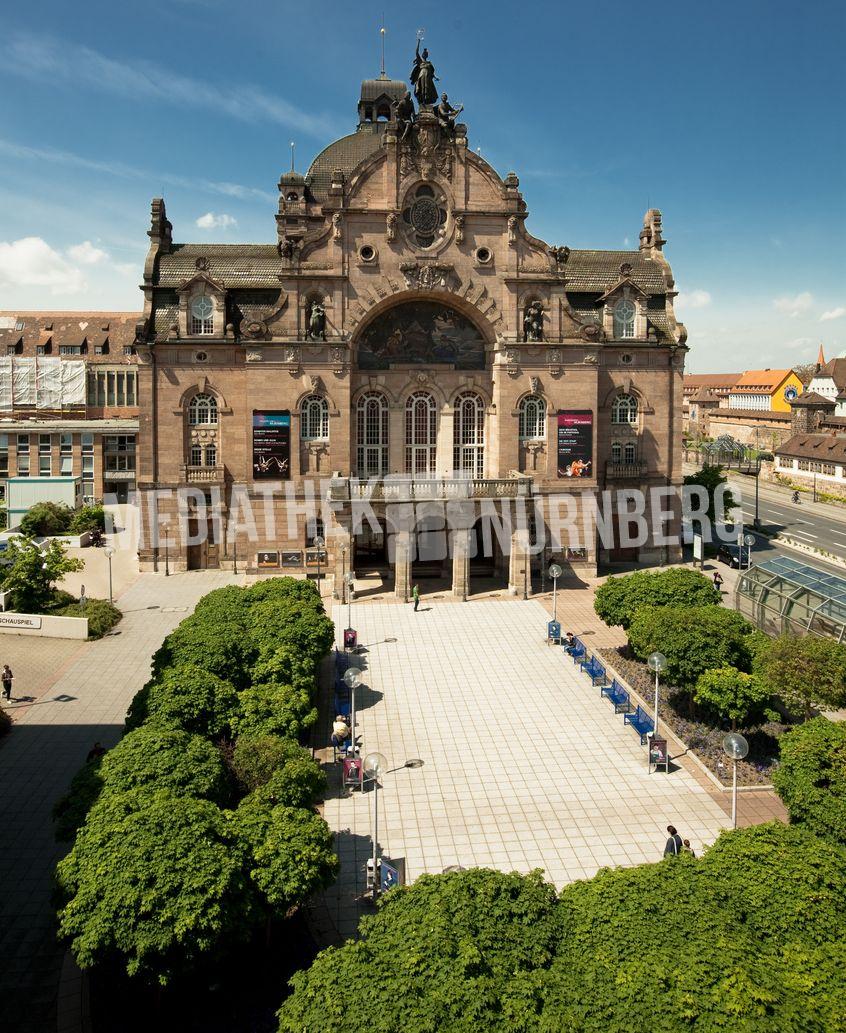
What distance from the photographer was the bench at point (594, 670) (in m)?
36.8

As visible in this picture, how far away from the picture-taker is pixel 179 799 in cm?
1903

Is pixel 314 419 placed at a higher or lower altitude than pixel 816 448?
higher

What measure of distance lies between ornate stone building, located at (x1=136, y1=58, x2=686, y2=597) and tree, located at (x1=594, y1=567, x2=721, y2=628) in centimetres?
1210

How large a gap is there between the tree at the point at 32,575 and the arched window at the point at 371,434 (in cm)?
1971

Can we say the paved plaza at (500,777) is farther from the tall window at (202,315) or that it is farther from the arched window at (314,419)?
the tall window at (202,315)

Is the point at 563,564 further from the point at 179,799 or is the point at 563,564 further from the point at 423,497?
the point at 179,799

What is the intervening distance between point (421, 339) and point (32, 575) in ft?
92.1

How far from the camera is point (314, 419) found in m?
53.3

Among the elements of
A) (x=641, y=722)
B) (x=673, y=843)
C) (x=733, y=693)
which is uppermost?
(x=733, y=693)

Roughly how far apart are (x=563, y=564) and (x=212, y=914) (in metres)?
41.9

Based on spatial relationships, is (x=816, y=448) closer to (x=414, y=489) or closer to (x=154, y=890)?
(x=414, y=489)

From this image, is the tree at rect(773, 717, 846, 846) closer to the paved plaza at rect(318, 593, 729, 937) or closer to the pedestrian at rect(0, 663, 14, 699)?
the paved plaza at rect(318, 593, 729, 937)

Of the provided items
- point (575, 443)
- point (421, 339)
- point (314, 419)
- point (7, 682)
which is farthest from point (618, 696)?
point (421, 339)

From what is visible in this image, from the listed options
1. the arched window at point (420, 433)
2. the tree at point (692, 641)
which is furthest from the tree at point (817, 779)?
the arched window at point (420, 433)
